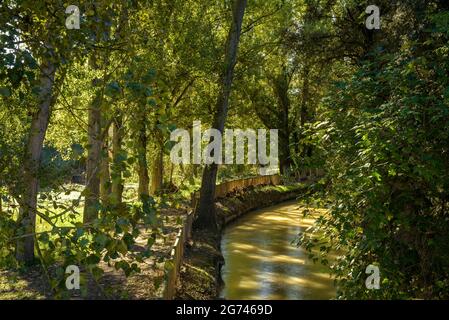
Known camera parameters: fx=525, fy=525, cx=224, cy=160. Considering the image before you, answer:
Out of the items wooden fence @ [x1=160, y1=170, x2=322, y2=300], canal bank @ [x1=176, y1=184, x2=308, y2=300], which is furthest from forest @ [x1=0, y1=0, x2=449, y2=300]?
canal bank @ [x1=176, y1=184, x2=308, y2=300]

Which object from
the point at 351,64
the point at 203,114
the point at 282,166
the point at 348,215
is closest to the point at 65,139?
the point at 203,114

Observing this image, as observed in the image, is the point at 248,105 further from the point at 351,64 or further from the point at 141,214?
the point at 141,214

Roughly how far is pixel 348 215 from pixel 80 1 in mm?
4800

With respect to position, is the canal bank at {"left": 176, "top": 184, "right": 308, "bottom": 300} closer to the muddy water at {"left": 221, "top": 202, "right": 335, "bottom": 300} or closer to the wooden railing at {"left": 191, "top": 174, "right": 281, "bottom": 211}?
the wooden railing at {"left": 191, "top": 174, "right": 281, "bottom": 211}

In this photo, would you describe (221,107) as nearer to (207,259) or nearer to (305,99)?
(207,259)

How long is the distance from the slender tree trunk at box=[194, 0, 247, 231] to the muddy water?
153cm

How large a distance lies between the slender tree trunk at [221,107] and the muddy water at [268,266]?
153 cm

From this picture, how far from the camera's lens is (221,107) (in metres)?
21.9

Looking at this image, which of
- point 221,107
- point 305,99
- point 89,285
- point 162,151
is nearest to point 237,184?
point 305,99

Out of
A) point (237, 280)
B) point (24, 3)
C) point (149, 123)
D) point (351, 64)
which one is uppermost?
point (351, 64)

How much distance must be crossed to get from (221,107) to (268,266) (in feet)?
22.8

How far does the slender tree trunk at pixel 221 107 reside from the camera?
69.5 ft

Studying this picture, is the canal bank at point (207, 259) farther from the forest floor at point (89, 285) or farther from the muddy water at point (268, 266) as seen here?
the forest floor at point (89, 285)

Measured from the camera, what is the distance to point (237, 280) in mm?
16766
